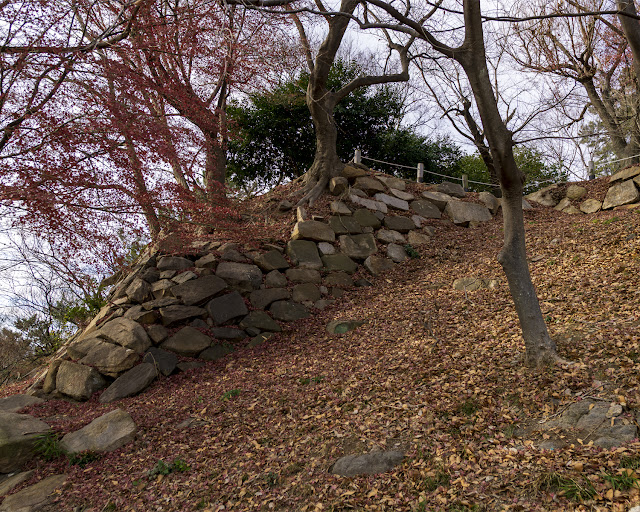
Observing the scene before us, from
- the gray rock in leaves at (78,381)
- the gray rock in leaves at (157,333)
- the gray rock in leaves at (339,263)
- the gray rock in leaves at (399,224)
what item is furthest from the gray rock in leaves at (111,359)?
the gray rock in leaves at (399,224)

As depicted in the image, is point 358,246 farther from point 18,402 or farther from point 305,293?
point 18,402

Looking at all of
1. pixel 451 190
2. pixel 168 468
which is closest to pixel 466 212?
pixel 451 190

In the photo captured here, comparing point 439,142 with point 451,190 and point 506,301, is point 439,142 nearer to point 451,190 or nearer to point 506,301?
point 451,190

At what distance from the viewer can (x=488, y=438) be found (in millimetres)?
3953

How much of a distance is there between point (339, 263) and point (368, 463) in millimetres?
5911

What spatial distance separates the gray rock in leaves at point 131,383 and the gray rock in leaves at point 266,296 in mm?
2129

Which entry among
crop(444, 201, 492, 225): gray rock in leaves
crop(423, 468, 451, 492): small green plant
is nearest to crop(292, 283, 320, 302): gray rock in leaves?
crop(444, 201, 492, 225): gray rock in leaves

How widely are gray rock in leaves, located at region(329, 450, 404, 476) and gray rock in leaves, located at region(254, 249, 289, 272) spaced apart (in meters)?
5.26

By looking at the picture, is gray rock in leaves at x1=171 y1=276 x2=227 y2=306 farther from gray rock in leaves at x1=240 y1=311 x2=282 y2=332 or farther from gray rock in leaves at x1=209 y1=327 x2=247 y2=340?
gray rock in leaves at x1=240 y1=311 x2=282 y2=332

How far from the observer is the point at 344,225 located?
34.4 feet

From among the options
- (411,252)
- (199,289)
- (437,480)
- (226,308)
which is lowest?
(437,480)

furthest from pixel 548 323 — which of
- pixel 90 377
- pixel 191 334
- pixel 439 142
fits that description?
pixel 439 142

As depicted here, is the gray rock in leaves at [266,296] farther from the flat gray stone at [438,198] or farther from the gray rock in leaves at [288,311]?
the flat gray stone at [438,198]

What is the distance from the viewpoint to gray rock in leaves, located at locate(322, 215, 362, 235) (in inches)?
408
